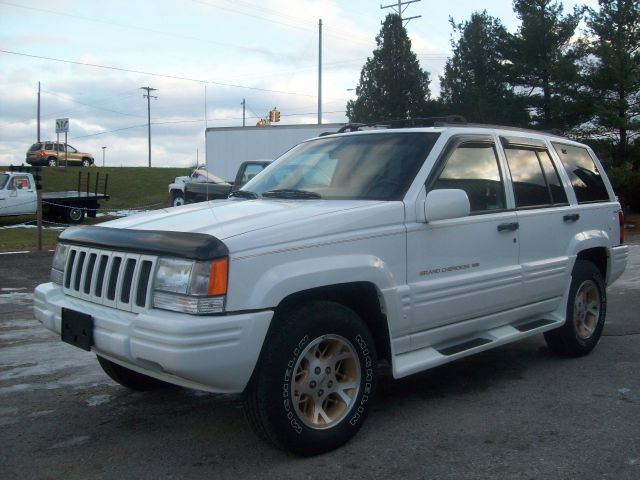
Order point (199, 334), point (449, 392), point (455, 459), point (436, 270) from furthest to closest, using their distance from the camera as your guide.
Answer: point (449, 392) < point (436, 270) < point (455, 459) < point (199, 334)

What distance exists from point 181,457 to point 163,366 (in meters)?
0.73

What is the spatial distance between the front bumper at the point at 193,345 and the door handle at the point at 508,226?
208 centimetres

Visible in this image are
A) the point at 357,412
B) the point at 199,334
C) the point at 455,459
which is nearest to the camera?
the point at 199,334

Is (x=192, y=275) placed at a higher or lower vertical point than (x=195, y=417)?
higher

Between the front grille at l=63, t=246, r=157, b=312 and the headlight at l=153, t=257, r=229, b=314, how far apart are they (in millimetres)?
173

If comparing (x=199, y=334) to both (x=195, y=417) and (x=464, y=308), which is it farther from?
(x=464, y=308)

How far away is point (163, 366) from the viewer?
324 centimetres

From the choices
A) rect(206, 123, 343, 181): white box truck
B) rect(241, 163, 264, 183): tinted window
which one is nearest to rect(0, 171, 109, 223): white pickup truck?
rect(206, 123, 343, 181): white box truck

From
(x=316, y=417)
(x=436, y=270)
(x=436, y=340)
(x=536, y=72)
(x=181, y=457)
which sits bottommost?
(x=181, y=457)

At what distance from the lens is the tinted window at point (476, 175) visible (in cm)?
→ 455

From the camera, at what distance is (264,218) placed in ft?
12.2

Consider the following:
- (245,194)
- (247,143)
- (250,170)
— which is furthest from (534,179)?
(247,143)

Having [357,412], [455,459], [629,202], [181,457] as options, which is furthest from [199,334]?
[629,202]

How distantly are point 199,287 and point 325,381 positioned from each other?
36.9 inches
